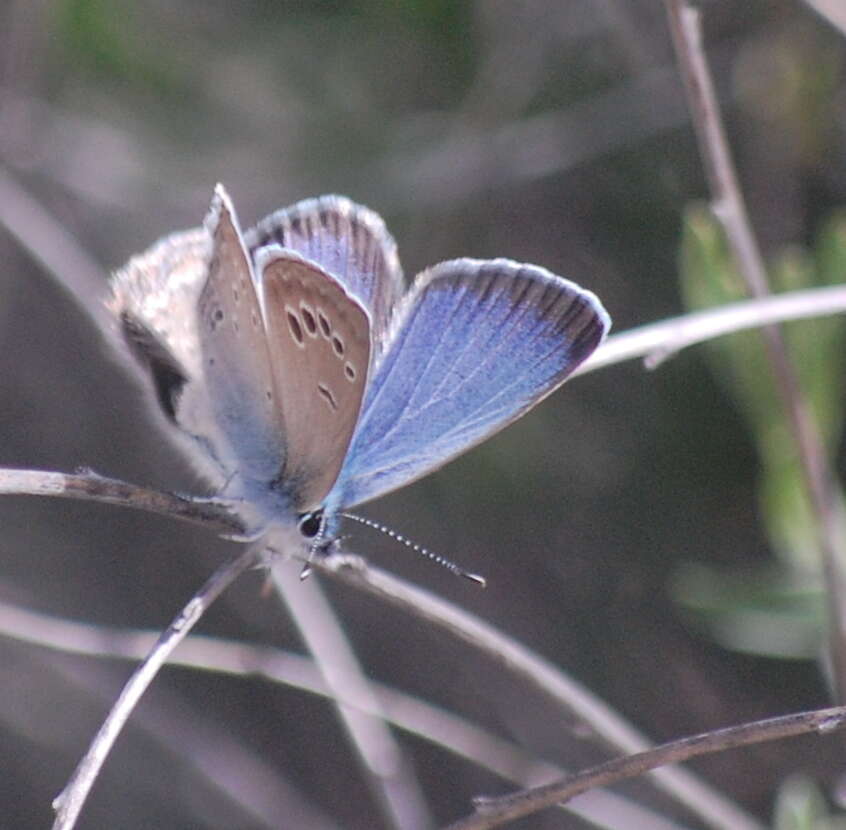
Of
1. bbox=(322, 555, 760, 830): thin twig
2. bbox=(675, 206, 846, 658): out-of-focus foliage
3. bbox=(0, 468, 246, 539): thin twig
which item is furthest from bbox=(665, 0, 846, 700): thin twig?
bbox=(0, 468, 246, 539): thin twig

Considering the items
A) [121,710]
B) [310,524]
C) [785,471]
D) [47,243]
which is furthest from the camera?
[47,243]

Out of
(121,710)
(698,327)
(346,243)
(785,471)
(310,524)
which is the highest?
(785,471)

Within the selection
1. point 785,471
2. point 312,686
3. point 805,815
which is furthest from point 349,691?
point 785,471

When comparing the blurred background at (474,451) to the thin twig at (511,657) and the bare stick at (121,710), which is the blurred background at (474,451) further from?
the bare stick at (121,710)

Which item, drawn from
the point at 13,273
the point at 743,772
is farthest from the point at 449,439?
the point at 13,273

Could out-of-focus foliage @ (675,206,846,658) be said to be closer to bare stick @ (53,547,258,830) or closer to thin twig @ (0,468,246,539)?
thin twig @ (0,468,246,539)

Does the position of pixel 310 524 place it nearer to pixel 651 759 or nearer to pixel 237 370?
pixel 237 370
